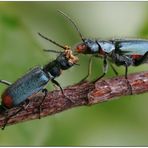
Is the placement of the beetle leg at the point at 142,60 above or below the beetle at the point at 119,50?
below

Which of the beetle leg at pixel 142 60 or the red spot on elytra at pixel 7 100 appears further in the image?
the beetle leg at pixel 142 60

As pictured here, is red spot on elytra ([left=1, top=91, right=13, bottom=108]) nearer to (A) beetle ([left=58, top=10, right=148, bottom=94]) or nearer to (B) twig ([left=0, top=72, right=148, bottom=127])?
(B) twig ([left=0, top=72, right=148, bottom=127])

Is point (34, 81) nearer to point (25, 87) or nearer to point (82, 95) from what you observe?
point (25, 87)

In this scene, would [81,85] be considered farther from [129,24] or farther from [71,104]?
[129,24]

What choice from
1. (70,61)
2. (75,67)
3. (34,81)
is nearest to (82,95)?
(70,61)

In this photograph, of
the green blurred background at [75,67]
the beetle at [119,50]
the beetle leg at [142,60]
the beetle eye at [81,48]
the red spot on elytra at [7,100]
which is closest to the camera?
the red spot on elytra at [7,100]

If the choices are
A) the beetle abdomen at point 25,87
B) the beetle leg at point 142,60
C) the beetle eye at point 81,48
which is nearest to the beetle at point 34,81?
the beetle abdomen at point 25,87

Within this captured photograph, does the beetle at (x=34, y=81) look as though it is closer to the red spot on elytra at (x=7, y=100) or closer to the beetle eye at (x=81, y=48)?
the red spot on elytra at (x=7, y=100)
